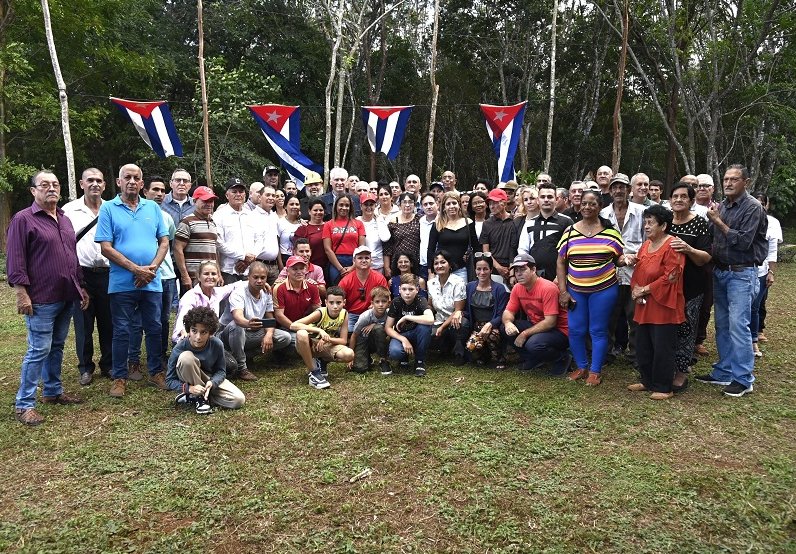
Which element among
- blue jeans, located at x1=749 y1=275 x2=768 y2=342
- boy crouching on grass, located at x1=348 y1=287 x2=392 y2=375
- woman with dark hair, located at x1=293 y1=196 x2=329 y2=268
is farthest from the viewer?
woman with dark hair, located at x1=293 y1=196 x2=329 y2=268

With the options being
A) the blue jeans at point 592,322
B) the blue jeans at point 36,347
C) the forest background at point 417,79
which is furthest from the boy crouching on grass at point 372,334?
the forest background at point 417,79

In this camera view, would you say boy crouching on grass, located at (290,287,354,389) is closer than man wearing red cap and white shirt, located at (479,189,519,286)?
Yes

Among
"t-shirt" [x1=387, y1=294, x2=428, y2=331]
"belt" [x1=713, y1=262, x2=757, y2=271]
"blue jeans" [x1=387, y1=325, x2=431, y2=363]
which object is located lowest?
"blue jeans" [x1=387, y1=325, x2=431, y2=363]

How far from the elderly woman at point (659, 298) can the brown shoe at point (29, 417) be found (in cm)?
499

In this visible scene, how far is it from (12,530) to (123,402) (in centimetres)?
190

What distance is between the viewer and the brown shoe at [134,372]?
210 inches

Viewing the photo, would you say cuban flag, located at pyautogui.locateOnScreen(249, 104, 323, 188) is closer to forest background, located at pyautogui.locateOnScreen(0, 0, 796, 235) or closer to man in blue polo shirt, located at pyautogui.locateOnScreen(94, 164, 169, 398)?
man in blue polo shirt, located at pyautogui.locateOnScreen(94, 164, 169, 398)

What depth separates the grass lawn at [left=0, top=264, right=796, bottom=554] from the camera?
280 centimetres

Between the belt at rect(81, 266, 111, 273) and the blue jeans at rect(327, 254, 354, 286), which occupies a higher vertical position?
the belt at rect(81, 266, 111, 273)

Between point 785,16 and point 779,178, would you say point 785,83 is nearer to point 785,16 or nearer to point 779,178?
point 785,16

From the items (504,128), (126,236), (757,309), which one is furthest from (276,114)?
(757,309)

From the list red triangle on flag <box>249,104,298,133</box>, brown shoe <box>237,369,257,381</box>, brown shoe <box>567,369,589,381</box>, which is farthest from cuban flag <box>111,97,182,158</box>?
brown shoe <box>567,369,589,381</box>

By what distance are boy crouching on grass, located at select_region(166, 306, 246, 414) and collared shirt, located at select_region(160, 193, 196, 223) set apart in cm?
180

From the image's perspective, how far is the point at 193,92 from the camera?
21375 millimetres
